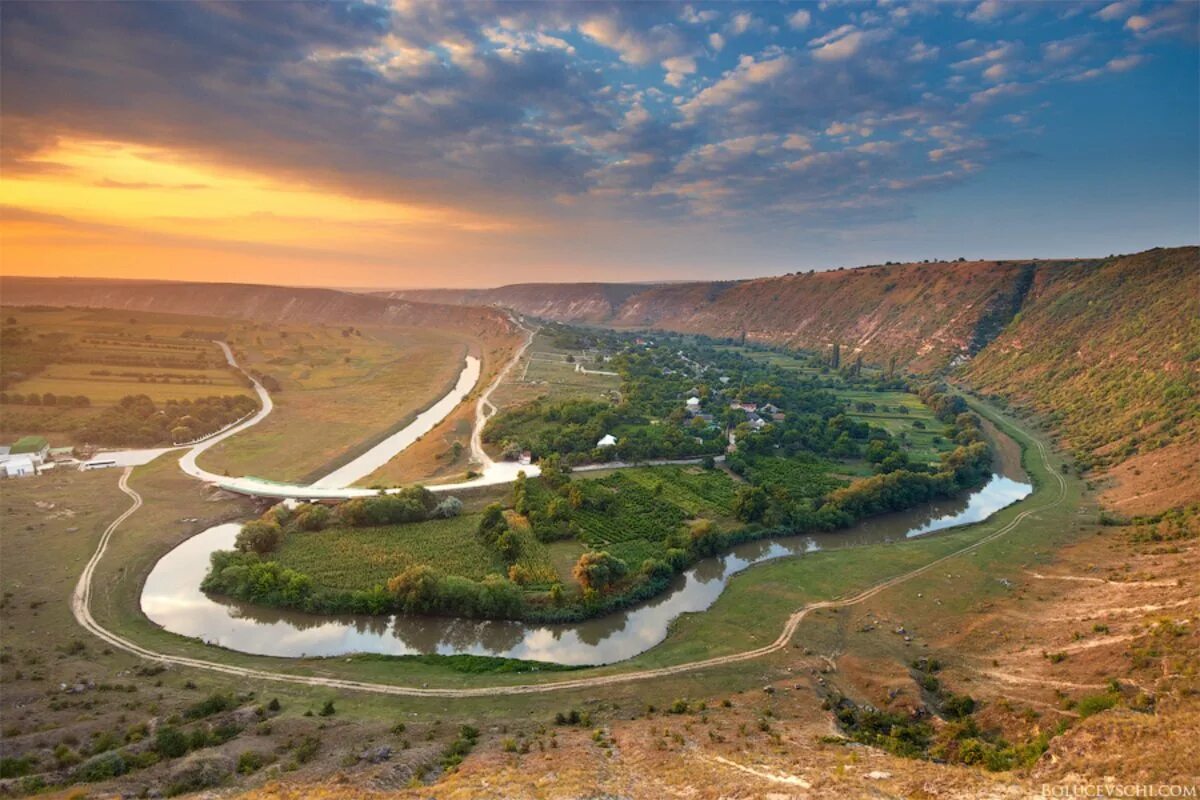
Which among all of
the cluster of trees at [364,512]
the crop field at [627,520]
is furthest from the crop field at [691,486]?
the cluster of trees at [364,512]

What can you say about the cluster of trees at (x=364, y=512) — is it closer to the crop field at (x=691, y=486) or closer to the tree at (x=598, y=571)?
the tree at (x=598, y=571)

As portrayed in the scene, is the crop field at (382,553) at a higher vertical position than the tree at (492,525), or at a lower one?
lower

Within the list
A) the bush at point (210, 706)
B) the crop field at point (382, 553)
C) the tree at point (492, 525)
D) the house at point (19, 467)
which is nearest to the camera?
the bush at point (210, 706)

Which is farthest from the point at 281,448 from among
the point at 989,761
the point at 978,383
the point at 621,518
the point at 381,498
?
the point at 978,383

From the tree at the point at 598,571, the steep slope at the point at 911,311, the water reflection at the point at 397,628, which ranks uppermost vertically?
the steep slope at the point at 911,311

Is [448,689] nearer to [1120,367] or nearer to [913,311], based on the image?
[1120,367]

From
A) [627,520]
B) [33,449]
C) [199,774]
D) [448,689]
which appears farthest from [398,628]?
[33,449]
